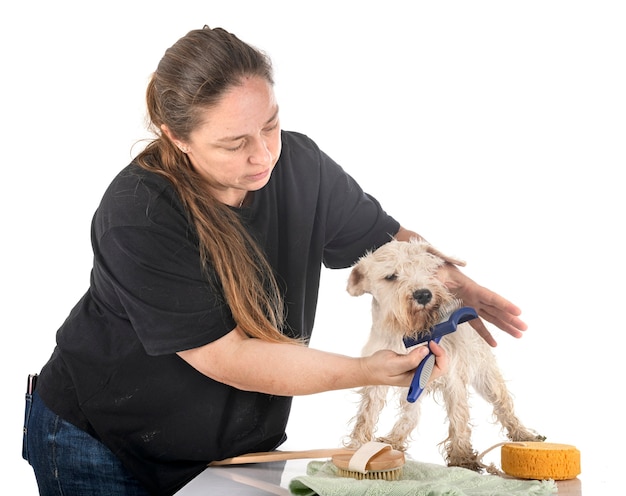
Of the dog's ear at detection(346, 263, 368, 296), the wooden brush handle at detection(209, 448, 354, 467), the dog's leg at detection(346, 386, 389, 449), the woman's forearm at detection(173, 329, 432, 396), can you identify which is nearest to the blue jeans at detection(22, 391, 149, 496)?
the wooden brush handle at detection(209, 448, 354, 467)

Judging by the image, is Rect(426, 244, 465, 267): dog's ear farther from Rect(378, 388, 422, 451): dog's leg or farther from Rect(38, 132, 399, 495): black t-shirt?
Rect(378, 388, 422, 451): dog's leg

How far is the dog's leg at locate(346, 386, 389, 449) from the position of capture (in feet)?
7.01

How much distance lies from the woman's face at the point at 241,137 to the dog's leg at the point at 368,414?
541mm

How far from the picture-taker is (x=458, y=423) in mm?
2076

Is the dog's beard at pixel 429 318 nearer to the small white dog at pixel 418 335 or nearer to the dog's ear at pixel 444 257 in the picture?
the small white dog at pixel 418 335

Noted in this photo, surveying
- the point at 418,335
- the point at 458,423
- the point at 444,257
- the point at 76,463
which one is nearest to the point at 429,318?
the point at 418,335

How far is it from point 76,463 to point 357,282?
782mm

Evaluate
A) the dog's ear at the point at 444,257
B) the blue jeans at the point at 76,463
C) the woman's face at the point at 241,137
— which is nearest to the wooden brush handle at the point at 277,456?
the blue jeans at the point at 76,463

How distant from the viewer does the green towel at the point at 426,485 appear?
1765 millimetres

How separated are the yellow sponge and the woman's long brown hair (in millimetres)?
543

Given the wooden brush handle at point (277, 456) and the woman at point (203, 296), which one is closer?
the woman at point (203, 296)

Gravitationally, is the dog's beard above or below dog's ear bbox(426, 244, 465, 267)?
below

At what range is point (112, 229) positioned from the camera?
76.6 inches

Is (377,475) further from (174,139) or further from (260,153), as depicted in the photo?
(174,139)
